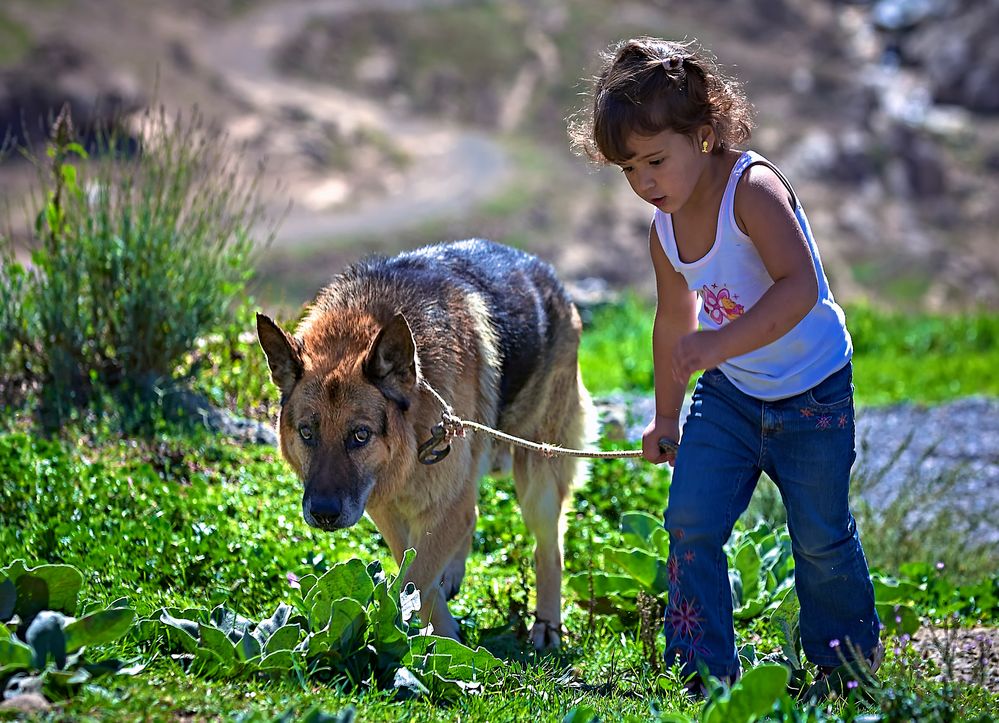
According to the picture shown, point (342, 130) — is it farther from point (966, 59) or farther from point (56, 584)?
point (56, 584)

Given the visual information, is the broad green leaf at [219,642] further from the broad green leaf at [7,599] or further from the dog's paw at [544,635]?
the dog's paw at [544,635]

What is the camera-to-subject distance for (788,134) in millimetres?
39719

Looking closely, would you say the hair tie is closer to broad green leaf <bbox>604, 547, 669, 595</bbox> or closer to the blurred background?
broad green leaf <bbox>604, 547, 669, 595</bbox>

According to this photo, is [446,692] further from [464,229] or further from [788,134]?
[788,134]

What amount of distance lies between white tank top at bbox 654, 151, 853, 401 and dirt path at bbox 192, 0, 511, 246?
23.1m

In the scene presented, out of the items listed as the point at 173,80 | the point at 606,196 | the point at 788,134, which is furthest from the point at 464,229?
the point at 788,134

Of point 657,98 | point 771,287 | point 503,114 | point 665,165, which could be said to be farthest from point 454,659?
point 503,114

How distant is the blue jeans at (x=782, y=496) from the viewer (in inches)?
163

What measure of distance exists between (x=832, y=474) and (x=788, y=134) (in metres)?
37.7

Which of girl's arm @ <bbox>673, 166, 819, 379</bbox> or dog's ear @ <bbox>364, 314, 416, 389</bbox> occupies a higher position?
girl's arm @ <bbox>673, 166, 819, 379</bbox>

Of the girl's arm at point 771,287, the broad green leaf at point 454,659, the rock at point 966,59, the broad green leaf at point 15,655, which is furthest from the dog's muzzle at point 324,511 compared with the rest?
the rock at point 966,59

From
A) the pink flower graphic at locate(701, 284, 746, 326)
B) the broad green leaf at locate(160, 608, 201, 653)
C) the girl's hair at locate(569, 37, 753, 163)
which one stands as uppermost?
the girl's hair at locate(569, 37, 753, 163)

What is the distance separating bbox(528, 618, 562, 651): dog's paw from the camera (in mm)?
5184

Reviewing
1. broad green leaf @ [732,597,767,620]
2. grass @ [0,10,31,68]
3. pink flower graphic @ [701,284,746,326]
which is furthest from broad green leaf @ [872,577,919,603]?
grass @ [0,10,31,68]
